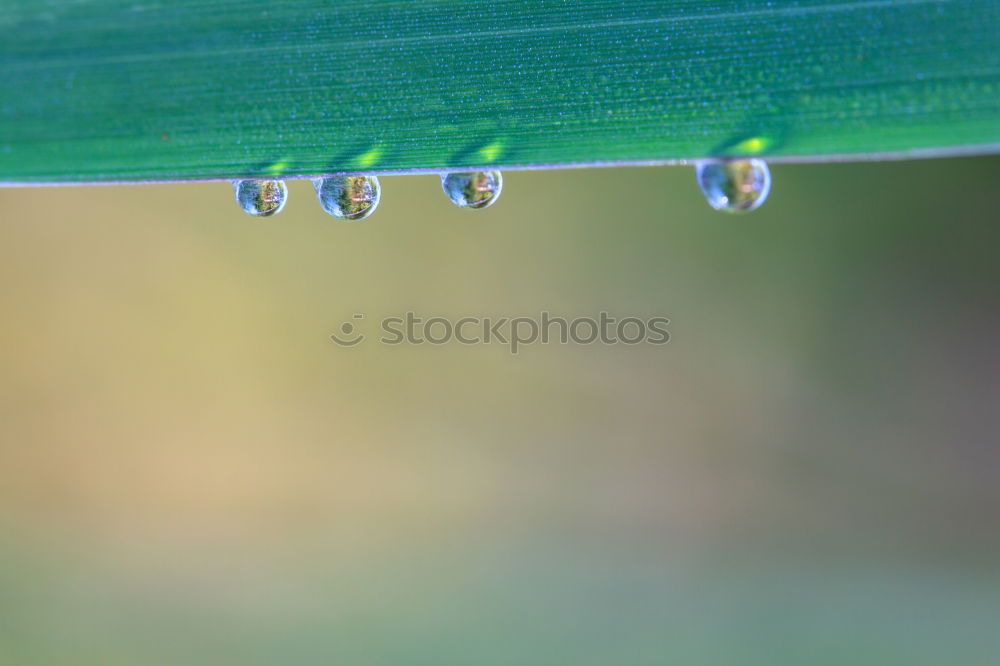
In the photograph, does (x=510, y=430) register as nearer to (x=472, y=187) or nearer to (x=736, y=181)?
(x=472, y=187)

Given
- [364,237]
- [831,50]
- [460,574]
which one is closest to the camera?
[831,50]

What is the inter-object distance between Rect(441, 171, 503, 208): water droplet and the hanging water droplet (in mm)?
165

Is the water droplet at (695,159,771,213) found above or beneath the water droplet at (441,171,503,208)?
beneath

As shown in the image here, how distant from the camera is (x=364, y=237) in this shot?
255 centimetres

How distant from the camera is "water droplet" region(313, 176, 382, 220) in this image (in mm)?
694

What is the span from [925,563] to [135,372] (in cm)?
243

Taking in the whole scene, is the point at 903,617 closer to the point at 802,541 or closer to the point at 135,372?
the point at 802,541

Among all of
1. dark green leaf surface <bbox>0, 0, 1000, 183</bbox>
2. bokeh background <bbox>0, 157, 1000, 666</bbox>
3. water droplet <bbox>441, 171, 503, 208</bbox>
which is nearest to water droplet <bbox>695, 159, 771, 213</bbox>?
dark green leaf surface <bbox>0, 0, 1000, 183</bbox>

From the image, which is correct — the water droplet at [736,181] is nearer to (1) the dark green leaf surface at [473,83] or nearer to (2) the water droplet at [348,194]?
(1) the dark green leaf surface at [473,83]

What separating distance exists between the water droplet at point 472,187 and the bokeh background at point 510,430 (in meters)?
1.40

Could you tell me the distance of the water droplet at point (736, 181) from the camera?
2.00 feet

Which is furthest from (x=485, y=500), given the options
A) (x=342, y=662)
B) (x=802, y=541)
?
(x=802, y=541)

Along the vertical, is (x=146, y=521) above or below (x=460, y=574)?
above

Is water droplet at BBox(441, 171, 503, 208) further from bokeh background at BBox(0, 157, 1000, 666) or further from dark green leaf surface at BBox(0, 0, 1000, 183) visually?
bokeh background at BBox(0, 157, 1000, 666)
